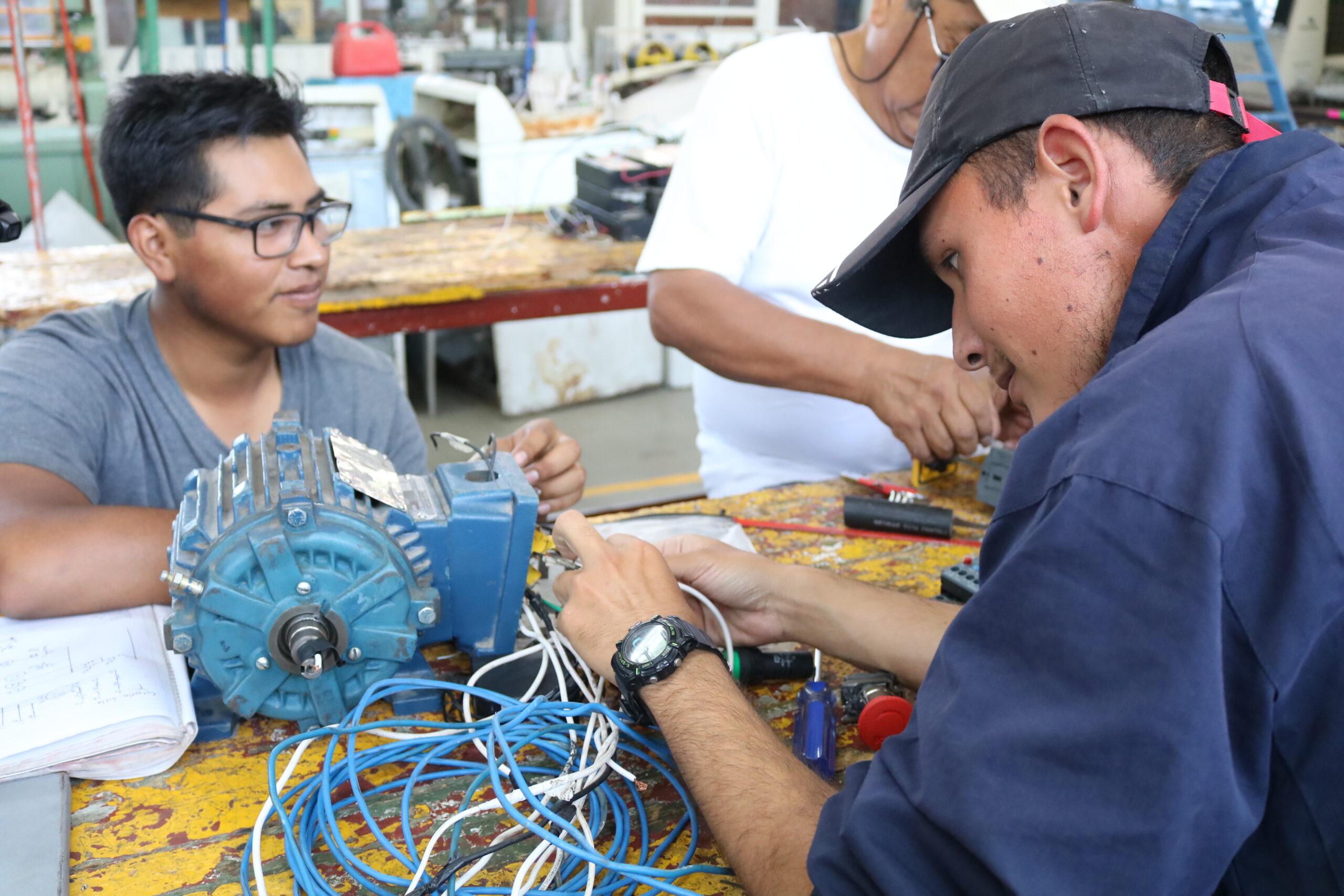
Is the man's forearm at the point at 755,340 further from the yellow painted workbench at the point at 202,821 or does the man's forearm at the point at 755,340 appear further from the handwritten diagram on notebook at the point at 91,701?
the handwritten diagram on notebook at the point at 91,701

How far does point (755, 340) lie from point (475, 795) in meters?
1.13

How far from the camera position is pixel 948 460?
2053mm

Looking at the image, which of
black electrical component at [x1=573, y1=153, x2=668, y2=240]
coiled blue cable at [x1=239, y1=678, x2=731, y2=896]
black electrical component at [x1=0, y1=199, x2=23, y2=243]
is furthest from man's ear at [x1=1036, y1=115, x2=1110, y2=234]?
black electrical component at [x1=573, y1=153, x2=668, y2=240]

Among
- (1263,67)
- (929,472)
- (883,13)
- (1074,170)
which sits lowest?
(929,472)

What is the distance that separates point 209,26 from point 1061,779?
6957mm

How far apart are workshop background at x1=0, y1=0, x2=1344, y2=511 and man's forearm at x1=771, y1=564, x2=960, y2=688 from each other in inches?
77.9

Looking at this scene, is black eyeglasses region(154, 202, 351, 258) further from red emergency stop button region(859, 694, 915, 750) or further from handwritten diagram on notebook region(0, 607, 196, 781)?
red emergency stop button region(859, 694, 915, 750)

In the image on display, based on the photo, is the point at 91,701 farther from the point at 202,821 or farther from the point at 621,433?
the point at 621,433

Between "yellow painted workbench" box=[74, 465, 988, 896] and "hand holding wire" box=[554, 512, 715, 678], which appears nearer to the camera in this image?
"yellow painted workbench" box=[74, 465, 988, 896]

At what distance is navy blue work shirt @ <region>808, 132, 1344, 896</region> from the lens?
68cm

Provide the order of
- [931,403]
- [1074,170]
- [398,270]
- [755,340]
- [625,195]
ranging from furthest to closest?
[625,195]
[398,270]
[755,340]
[931,403]
[1074,170]

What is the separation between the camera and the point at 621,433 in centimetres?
528

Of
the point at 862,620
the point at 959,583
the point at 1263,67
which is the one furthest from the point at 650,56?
the point at 862,620

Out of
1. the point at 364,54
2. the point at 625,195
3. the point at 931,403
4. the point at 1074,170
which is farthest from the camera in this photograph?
the point at 364,54
